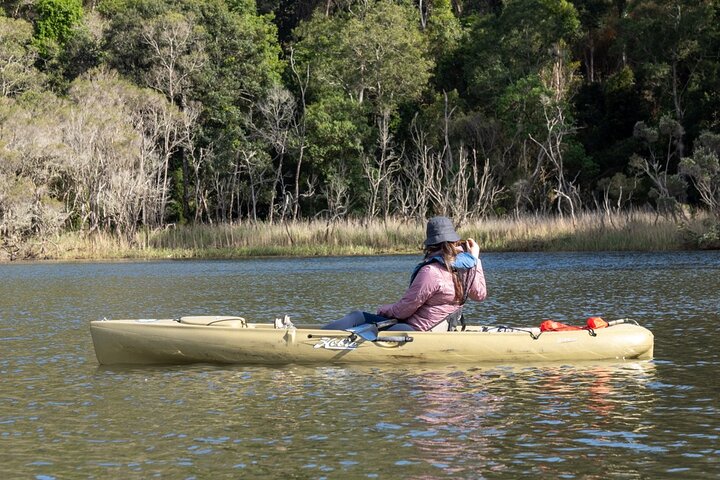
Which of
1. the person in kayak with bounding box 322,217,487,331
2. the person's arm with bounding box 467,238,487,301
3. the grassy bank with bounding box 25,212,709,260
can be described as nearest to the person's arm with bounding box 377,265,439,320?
the person in kayak with bounding box 322,217,487,331

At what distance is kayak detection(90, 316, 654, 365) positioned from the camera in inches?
471

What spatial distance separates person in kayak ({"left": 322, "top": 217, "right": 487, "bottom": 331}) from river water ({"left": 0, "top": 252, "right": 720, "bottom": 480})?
0.54 m

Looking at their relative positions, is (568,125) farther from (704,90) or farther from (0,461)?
(0,461)

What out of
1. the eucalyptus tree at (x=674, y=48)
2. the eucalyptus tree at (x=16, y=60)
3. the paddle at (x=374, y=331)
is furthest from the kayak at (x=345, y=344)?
the eucalyptus tree at (x=16, y=60)

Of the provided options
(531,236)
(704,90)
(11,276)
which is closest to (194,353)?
(11,276)

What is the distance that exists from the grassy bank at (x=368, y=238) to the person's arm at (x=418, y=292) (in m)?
25.5

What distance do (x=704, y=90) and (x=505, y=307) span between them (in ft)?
97.0

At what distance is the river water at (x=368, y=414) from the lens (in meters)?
7.90

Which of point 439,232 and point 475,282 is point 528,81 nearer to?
point 475,282

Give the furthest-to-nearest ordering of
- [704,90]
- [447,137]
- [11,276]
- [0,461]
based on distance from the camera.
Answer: [447,137] < [704,90] < [11,276] < [0,461]

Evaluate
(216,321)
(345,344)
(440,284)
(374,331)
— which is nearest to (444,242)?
(440,284)

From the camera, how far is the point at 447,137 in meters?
49.4

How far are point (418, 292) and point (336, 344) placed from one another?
1151 mm

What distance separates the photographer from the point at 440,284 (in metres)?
11.7
